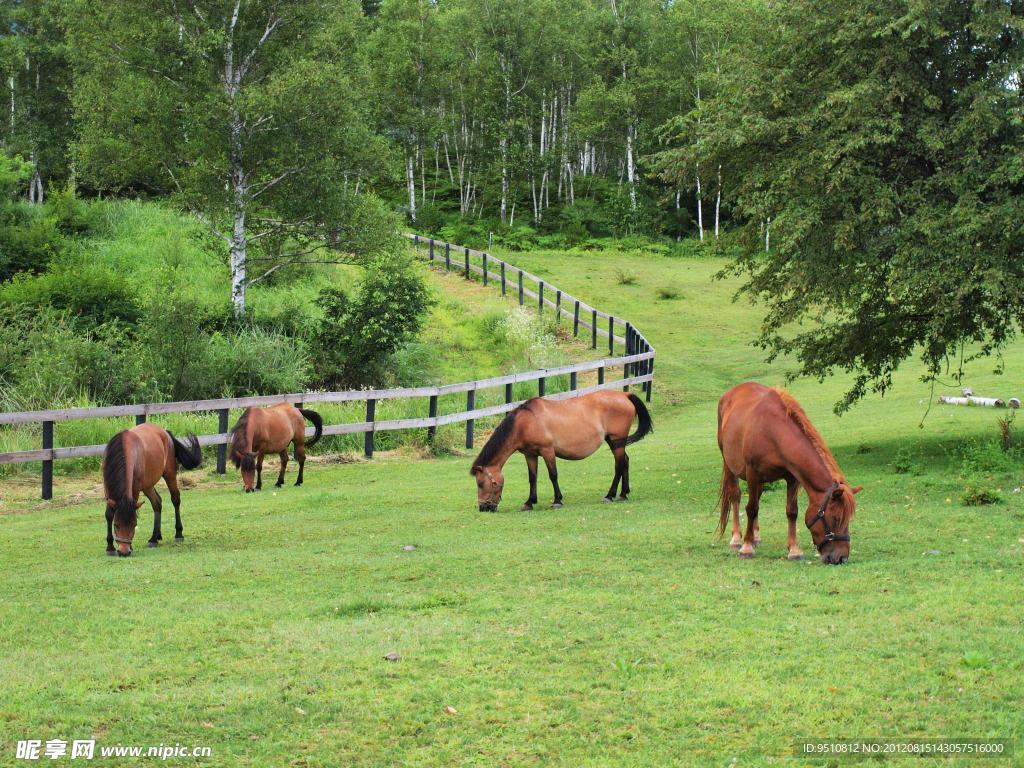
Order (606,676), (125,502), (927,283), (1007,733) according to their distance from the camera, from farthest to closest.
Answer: (927,283) < (125,502) < (606,676) < (1007,733)

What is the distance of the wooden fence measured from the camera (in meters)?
14.8

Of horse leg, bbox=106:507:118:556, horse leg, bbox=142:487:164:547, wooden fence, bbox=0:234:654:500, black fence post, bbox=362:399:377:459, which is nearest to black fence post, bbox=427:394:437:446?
wooden fence, bbox=0:234:654:500

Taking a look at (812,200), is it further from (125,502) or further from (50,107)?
(50,107)

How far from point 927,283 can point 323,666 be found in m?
9.95

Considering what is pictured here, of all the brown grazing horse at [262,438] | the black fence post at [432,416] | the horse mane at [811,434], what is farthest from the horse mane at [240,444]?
the horse mane at [811,434]

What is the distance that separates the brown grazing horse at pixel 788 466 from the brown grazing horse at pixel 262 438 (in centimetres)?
782

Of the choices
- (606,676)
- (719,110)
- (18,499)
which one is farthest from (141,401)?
(606,676)

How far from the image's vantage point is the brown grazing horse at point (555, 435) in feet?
41.4

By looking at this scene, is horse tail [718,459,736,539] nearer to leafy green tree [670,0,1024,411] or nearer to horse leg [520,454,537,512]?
horse leg [520,454,537,512]

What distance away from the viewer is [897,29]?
1365 centimetres

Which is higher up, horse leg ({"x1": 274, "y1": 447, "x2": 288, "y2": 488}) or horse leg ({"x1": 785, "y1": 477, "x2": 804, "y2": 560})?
horse leg ({"x1": 785, "y1": 477, "x2": 804, "y2": 560})

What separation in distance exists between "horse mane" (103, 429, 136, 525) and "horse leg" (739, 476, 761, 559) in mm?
5958

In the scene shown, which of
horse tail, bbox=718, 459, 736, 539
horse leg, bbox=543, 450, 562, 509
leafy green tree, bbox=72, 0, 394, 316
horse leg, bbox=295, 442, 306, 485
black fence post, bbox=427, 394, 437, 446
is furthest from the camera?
leafy green tree, bbox=72, 0, 394, 316

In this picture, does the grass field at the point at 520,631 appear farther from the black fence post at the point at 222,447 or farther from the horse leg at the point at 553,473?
the black fence post at the point at 222,447
